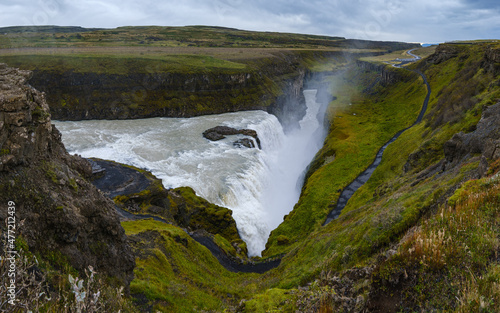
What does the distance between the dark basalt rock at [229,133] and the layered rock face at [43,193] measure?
50949 millimetres

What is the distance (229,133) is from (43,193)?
6003 centimetres

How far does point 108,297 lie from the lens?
29.1ft

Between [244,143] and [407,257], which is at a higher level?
[407,257]

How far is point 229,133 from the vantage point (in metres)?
70.9

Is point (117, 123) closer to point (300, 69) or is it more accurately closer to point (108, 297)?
point (108, 297)

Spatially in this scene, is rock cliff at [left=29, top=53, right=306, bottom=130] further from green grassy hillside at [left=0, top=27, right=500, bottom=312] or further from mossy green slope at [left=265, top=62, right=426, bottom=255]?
green grassy hillside at [left=0, top=27, right=500, bottom=312]

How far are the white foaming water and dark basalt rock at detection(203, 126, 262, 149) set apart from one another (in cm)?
177

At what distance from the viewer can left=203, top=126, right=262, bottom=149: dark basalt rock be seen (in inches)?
2601

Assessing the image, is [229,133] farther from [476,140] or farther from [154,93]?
[476,140]

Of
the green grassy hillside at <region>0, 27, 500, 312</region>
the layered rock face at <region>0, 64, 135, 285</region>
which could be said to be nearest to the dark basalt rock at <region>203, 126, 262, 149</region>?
the green grassy hillside at <region>0, 27, 500, 312</region>

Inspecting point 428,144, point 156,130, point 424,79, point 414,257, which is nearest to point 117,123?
point 156,130

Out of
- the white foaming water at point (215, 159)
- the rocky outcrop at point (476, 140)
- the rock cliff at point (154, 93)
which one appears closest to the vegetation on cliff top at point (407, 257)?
the rocky outcrop at point (476, 140)

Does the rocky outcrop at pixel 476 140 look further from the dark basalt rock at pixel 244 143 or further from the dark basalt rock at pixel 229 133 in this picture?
the dark basalt rock at pixel 229 133

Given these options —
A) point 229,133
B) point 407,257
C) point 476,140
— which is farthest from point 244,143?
point 407,257
